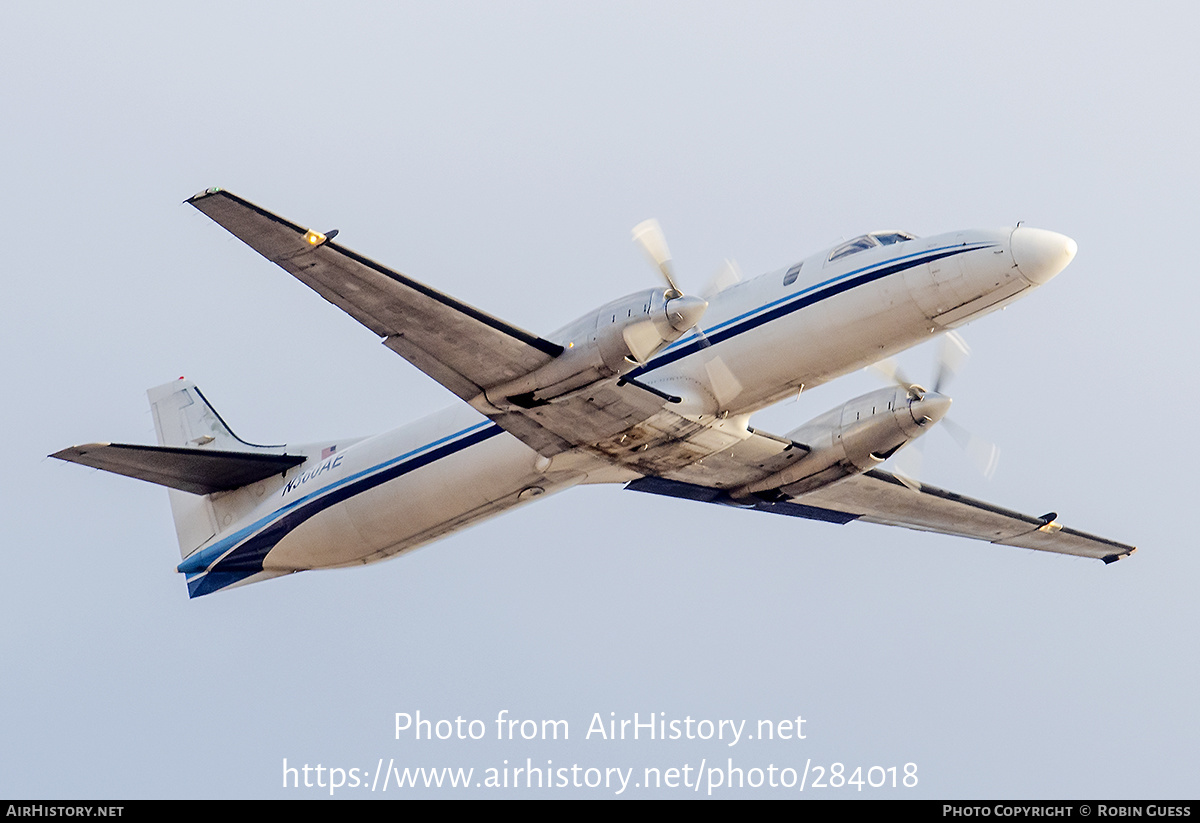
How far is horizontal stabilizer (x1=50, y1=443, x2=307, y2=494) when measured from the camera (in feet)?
81.4

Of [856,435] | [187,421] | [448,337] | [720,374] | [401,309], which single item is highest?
[187,421]

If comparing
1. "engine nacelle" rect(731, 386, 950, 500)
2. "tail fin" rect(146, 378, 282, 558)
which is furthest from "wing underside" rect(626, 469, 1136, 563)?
"tail fin" rect(146, 378, 282, 558)

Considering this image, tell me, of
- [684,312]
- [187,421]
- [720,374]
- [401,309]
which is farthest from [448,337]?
[187,421]

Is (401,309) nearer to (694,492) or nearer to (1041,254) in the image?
(694,492)

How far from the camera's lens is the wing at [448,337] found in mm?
18531

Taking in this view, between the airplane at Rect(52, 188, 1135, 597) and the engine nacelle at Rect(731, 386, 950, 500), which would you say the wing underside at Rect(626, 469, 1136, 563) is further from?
the engine nacelle at Rect(731, 386, 950, 500)

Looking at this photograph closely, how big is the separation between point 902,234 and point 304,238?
973 cm

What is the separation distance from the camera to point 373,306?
20.1m

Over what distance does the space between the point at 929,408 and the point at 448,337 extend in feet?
28.0

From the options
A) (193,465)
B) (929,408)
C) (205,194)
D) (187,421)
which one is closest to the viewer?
(205,194)

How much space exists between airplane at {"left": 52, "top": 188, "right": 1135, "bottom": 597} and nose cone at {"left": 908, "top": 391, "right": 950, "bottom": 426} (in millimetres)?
34

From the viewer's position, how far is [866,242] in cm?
2266

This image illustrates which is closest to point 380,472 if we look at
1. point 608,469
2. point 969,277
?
point 608,469

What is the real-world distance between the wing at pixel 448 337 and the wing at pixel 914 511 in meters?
3.90
